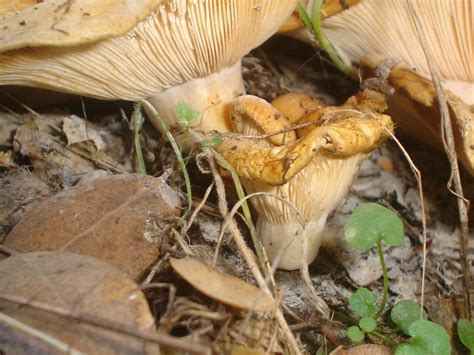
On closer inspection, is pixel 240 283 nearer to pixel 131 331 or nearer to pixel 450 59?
pixel 131 331

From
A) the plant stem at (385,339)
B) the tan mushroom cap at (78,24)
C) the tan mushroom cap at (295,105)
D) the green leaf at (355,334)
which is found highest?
the tan mushroom cap at (78,24)

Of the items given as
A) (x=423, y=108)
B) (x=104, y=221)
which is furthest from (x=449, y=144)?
(x=104, y=221)

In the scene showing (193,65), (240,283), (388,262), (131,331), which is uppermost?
(193,65)

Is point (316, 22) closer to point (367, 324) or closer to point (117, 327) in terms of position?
point (367, 324)

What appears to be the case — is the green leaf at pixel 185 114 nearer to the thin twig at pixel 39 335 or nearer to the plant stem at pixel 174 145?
Answer: the plant stem at pixel 174 145

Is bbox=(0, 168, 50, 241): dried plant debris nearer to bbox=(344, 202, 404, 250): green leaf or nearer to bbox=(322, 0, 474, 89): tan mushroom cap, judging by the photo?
bbox=(344, 202, 404, 250): green leaf

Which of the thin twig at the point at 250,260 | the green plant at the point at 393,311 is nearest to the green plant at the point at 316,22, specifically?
the thin twig at the point at 250,260

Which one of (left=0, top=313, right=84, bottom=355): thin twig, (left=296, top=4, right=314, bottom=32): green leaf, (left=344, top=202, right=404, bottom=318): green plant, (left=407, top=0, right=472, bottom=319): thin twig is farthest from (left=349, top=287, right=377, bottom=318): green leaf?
(left=296, top=4, right=314, bottom=32): green leaf

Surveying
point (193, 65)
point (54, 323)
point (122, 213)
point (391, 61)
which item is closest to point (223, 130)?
point (193, 65)
